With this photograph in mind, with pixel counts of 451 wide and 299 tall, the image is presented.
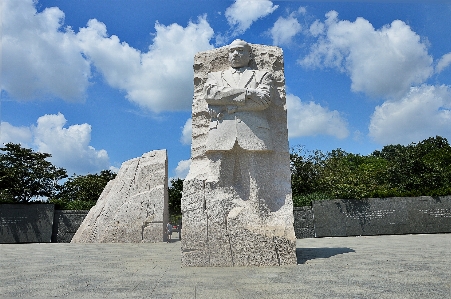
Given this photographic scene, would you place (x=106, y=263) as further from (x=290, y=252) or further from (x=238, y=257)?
(x=290, y=252)

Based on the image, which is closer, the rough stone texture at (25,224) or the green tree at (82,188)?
the rough stone texture at (25,224)

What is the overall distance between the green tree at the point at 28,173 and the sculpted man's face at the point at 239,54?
721 inches

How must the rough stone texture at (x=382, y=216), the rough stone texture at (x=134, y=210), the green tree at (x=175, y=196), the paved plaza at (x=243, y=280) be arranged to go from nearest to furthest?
the paved plaza at (x=243, y=280)
the rough stone texture at (x=134, y=210)
the rough stone texture at (x=382, y=216)
the green tree at (x=175, y=196)

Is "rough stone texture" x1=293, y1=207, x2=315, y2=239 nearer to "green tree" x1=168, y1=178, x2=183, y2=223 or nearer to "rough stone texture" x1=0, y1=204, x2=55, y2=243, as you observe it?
"rough stone texture" x1=0, y1=204, x2=55, y2=243

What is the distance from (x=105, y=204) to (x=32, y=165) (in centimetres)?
1488

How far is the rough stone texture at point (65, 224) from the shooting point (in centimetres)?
1402

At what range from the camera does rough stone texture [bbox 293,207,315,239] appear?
46.1ft

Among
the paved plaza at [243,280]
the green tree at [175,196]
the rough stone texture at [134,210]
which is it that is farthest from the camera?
the green tree at [175,196]

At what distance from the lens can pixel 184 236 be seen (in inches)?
211

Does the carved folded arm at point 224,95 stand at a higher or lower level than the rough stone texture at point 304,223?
higher

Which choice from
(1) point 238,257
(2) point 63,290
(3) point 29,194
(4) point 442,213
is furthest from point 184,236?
(3) point 29,194

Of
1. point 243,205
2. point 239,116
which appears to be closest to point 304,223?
point 243,205

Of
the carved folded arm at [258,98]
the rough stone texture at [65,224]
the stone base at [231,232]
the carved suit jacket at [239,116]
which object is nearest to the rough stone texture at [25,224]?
the rough stone texture at [65,224]

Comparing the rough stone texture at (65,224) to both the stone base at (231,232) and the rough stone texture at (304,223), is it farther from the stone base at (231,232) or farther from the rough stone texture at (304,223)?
the stone base at (231,232)
